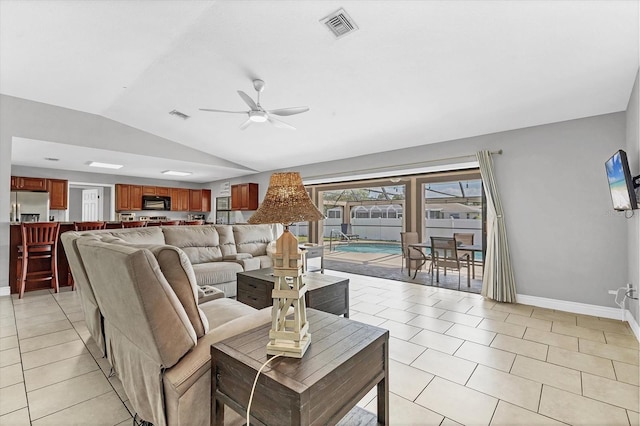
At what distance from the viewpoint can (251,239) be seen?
5199 mm

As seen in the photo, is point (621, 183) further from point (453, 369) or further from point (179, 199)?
point (179, 199)

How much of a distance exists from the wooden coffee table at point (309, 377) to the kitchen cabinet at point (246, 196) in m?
6.53

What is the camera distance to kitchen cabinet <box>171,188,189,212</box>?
9.07 metres

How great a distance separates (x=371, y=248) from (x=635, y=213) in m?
7.04

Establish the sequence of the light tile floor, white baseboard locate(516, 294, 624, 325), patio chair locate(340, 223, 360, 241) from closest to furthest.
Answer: the light tile floor < white baseboard locate(516, 294, 624, 325) < patio chair locate(340, 223, 360, 241)

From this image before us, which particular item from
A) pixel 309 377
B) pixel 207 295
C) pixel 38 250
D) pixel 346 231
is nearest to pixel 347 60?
pixel 207 295

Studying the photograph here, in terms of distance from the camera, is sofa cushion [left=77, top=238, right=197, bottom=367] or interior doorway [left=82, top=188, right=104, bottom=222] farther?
interior doorway [left=82, top=188, right=104, bottom=222]

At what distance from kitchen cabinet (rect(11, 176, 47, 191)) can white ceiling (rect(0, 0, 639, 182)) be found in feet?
10.5

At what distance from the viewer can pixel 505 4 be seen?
221 cm

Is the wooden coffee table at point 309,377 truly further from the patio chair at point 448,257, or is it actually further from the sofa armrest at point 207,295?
the patio chair at point 448,257

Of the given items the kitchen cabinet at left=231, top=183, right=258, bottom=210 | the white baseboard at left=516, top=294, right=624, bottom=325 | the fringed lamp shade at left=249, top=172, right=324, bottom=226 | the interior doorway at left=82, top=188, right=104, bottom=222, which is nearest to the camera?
the fringed lamp shade at left=249, top=172, right=324, bottom=226

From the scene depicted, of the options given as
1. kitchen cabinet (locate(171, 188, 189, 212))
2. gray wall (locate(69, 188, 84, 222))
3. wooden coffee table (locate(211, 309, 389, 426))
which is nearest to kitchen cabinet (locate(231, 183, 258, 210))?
kitchen cabinet (locate(171, 188, 189, 212))

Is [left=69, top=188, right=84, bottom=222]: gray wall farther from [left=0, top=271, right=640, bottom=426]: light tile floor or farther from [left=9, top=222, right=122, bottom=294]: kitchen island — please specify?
[left=0, top=271, right=640, bottom=426]: light tile floor

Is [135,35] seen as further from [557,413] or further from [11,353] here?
[557,413]
